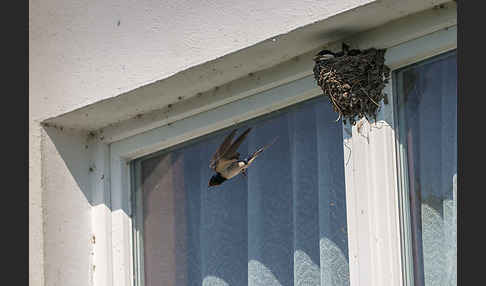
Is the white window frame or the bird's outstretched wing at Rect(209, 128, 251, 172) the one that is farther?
the bird's outstretched wing at Rect(209, 128, 251, 172)

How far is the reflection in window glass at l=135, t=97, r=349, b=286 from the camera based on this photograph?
14.2ft

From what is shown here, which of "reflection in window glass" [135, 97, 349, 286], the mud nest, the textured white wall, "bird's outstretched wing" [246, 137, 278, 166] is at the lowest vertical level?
"reflection in window glass" [135, 97, 349, 286]

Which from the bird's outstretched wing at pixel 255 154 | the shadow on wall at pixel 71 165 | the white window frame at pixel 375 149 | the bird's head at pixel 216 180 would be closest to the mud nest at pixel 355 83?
the white window frame at pixel 375 149

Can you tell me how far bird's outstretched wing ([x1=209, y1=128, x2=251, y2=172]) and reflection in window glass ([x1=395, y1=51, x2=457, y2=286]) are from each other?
661 mm

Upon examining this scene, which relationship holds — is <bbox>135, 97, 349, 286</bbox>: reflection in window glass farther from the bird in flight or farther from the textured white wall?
the textured white wall

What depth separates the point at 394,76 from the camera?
13.9ft

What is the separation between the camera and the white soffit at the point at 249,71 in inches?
163

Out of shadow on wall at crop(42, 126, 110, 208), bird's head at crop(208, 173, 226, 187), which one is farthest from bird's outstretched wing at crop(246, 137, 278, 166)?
shadow on wall at crop(42, 126, 110, 208)

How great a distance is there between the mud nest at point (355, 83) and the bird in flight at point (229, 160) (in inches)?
16.6

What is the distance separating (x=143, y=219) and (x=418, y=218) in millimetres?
1264

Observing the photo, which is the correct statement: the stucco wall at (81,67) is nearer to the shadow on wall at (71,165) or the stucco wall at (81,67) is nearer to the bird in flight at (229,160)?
the shadow on wall at (71,165)

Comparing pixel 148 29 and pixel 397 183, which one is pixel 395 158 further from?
pixel 148 29

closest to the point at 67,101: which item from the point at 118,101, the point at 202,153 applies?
the point at 118,101

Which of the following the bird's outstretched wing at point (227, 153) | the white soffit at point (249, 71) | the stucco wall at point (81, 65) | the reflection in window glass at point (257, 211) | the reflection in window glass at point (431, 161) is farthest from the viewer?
the bird's outstretched wing at point (227, 153)
